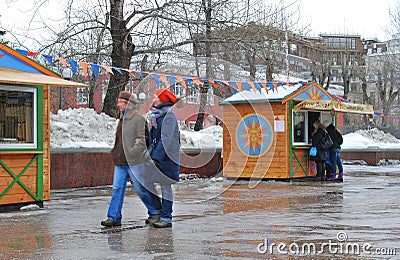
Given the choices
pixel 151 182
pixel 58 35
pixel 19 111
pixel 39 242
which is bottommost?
pixel 39 242

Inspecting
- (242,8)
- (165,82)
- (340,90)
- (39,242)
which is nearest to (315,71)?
(340,90)

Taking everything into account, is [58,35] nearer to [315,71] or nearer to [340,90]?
[315,71]

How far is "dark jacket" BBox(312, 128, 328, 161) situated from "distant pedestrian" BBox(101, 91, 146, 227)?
10.4 m

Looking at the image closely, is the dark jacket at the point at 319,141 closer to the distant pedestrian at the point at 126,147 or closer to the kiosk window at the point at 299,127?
the kiosk window at the point at 299,127

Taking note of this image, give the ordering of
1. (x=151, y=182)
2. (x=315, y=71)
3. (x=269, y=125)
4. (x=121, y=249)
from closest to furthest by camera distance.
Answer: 1. (x=121, y=249)
2. (x=151, y=182)
3. (x=269, y=125)
4. (x=315, y=71)

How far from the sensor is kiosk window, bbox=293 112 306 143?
19.5 meters

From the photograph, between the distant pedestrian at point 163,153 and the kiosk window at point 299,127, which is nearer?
the distant pedestrian at point 163,153

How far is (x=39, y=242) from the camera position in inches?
333

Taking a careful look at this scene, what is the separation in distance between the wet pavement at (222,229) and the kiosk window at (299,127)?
163 inches

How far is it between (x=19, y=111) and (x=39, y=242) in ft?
14.0

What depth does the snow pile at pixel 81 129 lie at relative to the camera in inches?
689

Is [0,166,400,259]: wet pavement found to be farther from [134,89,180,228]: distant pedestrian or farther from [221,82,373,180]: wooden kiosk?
[221,82,373,180]: wooden kiosk

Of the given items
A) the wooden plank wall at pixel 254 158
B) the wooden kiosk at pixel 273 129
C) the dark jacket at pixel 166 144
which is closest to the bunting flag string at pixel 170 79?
the wooden kiosk at pixel 273 129

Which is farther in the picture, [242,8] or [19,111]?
[242,8]
